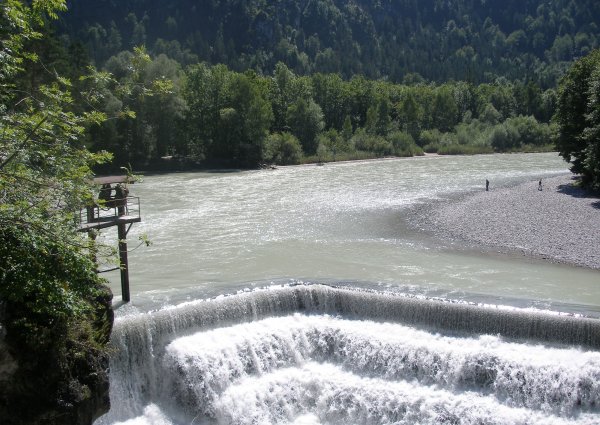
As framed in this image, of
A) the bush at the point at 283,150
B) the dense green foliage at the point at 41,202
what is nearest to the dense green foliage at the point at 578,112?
the bush at the point at 283,150

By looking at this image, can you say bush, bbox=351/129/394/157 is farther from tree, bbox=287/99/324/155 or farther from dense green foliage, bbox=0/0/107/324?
dense green foliage, bbox=0/0/107/324

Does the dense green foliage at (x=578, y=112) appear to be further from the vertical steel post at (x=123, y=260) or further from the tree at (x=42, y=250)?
the tree at (x=42, y=250)

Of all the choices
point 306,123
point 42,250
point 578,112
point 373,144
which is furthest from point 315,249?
point 373,144

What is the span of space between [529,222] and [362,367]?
1750 centimetres

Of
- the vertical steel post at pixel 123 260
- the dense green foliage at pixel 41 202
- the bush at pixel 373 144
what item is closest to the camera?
the dense green foliage at pixel 41 202

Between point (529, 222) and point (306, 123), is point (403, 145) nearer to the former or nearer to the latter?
point (306, 123)

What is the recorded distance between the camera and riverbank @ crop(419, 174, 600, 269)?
2622cm

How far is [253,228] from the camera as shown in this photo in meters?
31.7

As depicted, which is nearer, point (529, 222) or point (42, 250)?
point (42, 250)

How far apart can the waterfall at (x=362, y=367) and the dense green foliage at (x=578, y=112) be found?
2469 cm

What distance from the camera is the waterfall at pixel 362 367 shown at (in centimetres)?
1573

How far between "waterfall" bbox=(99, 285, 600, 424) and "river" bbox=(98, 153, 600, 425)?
0.12 feet

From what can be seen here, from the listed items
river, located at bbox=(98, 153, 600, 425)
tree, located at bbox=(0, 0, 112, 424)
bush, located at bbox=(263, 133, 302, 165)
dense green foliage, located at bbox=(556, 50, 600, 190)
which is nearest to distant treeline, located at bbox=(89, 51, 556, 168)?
bush, located at bbox=(263, 133, 302, 165)

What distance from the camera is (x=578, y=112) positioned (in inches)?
1658
